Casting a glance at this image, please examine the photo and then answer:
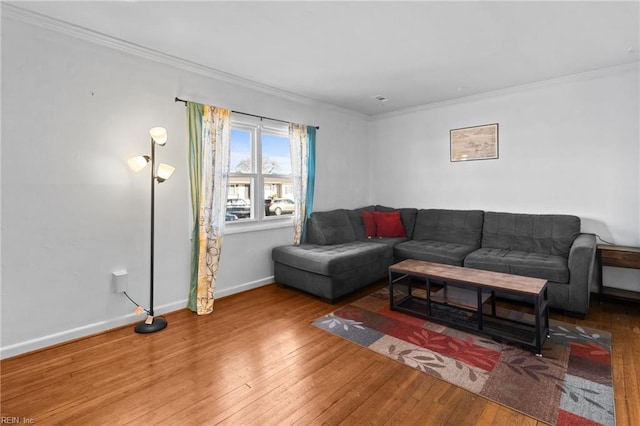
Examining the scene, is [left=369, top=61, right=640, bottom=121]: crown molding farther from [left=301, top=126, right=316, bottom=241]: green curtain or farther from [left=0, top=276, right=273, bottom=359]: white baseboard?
[left=0, top=276, right=273, bottom=359]: white baseboard

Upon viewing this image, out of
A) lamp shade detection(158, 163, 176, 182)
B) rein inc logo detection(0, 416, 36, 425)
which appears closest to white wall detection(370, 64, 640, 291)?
lamp shade detection(158, 163, 176, 182)

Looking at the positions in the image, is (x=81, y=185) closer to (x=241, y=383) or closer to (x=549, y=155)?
(x=241, y=383)

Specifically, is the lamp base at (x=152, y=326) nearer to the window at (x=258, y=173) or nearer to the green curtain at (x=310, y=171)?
the window at (x=258, y=173)

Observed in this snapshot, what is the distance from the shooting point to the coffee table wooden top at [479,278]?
248 cm

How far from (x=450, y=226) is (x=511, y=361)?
8.05ft

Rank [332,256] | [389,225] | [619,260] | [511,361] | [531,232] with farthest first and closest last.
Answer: [389,225]
[531,232]
[332,256]
[619,260]
[511,361]

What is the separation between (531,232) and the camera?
382 cm

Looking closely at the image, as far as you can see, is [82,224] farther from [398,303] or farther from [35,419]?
[398,303]

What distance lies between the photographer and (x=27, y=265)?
2426 millimetres

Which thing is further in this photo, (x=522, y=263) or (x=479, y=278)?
(x=522, y=263)

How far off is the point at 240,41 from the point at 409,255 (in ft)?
10.4

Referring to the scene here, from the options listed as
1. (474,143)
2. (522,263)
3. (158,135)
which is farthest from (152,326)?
(474,143)

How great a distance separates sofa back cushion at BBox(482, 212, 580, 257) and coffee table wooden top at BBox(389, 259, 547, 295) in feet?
3.82

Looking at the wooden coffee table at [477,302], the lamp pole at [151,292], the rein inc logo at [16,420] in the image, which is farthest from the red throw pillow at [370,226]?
the rein inc logo at [16,420]
